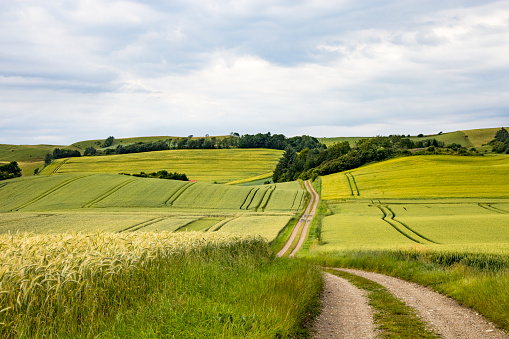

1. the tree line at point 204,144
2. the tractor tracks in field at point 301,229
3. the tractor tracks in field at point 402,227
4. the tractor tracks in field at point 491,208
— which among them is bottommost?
the tractor tracks in field at point 301,229

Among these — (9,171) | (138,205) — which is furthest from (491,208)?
(9,171)

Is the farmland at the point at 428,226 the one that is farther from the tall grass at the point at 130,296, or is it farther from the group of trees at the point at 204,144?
the group of trees at the point at 204,144

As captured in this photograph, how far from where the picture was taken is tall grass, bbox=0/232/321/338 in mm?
5844

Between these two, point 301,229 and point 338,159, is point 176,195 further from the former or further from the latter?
point 338,159

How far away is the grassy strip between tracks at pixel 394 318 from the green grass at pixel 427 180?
52.6 metres

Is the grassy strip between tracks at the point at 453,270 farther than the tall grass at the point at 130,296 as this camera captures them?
Yes

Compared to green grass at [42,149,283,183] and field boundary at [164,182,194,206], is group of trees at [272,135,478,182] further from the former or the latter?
field boundary at [164,182,194,206]

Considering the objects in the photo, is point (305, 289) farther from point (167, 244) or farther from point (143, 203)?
point (143, 203)

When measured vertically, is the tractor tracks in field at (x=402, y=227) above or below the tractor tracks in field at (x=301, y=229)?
above

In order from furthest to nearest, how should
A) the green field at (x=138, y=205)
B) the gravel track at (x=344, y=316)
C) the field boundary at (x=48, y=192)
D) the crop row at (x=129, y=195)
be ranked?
the crop row at (x=129, y=195), the field boundary at (x=48, y=192), the green field at (x=138, y=205), the gravel track at (x=344, y=316)

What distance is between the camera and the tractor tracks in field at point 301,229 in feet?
112

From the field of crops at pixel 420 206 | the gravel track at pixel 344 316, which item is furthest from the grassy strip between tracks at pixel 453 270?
the gravel track at pixel 344 316

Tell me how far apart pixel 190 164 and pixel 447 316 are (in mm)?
115263

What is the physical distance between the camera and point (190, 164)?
12106 centimetres
